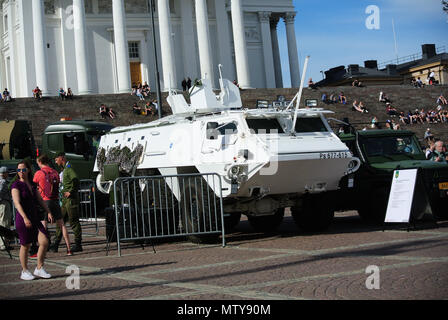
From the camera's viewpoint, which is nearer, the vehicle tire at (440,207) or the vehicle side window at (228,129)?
the vehicle side window at (228,129)

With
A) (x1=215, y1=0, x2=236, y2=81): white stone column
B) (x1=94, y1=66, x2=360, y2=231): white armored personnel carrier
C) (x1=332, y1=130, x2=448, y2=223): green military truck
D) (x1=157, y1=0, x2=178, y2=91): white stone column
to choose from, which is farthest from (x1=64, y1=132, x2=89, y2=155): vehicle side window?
(x1=215, y1=0, x2=236, y2=81): white stone column

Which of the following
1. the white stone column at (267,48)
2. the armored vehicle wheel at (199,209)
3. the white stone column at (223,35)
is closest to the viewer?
the armored vehicle wheel at (199,209)

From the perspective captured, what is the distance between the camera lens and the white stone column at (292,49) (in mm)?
68625

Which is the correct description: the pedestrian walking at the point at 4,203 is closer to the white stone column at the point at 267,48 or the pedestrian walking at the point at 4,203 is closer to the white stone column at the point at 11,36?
the white stone column at the point at 11,36

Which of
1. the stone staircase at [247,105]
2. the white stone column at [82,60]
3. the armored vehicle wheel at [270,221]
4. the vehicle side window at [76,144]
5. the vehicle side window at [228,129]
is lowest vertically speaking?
the armored vehicle wheel at [270,221]

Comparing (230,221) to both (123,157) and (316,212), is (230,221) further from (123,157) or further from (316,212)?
(123,157)

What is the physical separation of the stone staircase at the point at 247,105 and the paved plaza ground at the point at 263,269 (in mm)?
23709

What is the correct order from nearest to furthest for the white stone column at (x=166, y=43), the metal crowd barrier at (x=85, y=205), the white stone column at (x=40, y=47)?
the metal crowd barrier at (x=85, y=205) → the white stone column at (x=40, y=47) → the white stone column at (x=166, y=43)

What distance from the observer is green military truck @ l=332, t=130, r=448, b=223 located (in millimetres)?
15195

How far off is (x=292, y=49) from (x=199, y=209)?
5759 cm

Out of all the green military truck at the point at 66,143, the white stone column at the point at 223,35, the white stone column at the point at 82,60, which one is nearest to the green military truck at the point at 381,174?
the green military truck at the point at 66,143

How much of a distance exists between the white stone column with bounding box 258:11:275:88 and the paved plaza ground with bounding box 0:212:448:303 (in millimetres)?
55813

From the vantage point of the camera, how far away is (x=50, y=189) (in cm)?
1342

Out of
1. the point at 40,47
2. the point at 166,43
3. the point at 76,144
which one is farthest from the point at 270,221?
the point at 40,47
